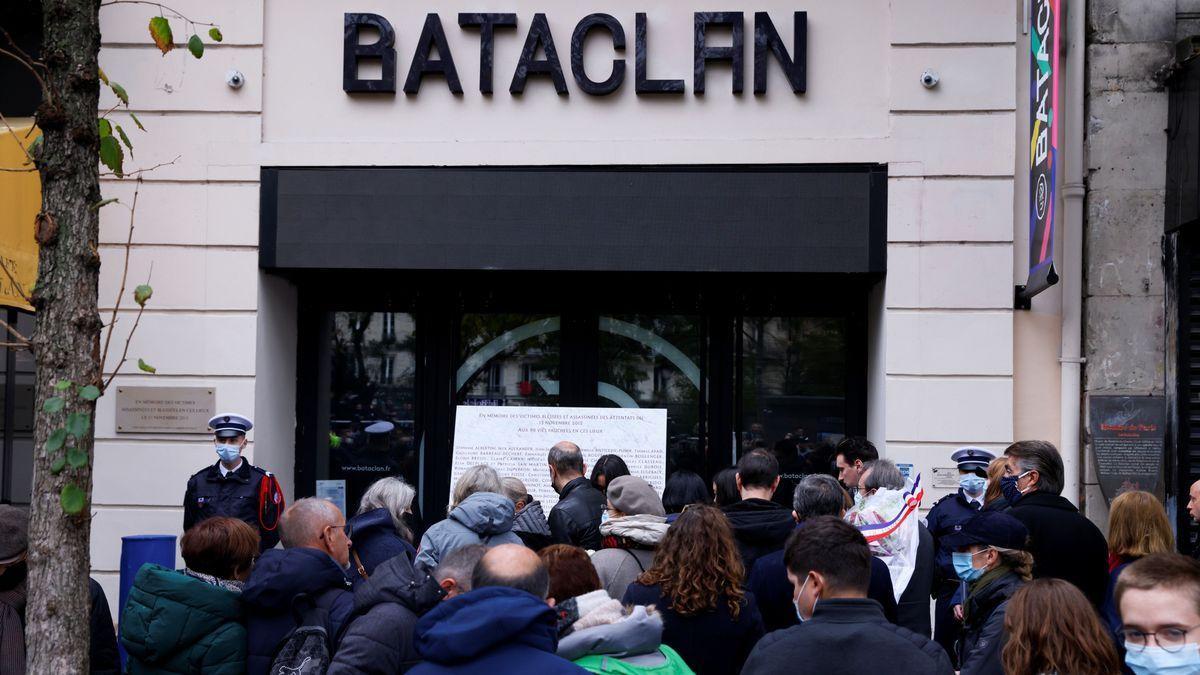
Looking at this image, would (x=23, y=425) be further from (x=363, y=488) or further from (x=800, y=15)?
(x=800, y=15)

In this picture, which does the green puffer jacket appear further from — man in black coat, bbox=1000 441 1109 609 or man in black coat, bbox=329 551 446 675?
man in black coat, bbox=1000 441 1109 609

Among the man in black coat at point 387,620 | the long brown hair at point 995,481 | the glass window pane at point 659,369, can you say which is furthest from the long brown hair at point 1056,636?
the glass window pane at point 659,369

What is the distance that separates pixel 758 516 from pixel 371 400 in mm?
5248

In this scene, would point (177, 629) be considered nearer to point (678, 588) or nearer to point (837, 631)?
point (678, 588)

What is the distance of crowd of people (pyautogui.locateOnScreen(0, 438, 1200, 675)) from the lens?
349 cm

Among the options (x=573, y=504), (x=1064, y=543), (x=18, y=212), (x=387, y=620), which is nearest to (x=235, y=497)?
(x=18, y=212)

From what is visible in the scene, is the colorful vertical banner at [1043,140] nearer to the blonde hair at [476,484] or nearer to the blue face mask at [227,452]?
the blonde hair at [476,484]

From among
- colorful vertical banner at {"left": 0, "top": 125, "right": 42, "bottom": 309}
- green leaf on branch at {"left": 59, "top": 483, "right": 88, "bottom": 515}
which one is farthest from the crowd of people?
colorful vertical banner at {"left": 0, "top": 125, "right": 42, "bottom": 309}

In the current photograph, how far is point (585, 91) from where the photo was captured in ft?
31.5

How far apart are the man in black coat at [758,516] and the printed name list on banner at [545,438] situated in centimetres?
331

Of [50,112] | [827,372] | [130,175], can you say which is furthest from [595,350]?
[50,112]

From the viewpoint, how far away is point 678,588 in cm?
470

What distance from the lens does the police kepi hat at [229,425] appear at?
8.64m

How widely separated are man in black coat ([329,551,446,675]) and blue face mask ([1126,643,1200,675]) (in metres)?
2.33
